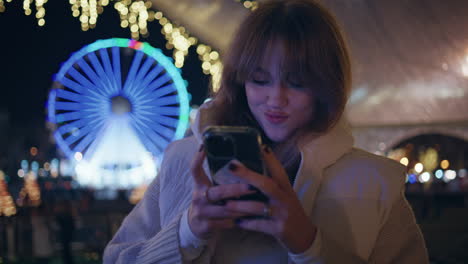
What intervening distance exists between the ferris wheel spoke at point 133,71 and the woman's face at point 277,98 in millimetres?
9803

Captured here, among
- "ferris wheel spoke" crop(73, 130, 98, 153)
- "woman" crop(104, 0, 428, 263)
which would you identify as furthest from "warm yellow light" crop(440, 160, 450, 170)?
"woman" crop(104, 0, 428, 263)

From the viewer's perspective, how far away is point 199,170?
3.00 ft

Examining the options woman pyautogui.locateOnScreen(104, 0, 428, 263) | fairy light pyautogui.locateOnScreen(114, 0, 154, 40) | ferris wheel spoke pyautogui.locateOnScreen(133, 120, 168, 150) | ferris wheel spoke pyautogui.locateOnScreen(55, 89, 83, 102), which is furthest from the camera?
ferris wheel spoke pyautogui.locateOnScreen(133, 120, 168, 150)

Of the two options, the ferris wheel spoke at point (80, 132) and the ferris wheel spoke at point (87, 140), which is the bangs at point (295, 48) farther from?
the ferris wheel spoke at point (87, 140)

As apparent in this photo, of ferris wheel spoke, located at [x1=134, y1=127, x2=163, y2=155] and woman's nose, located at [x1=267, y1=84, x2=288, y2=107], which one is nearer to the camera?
woman's nose, located at [x1=267, y1=84, x2=288, y2=107]

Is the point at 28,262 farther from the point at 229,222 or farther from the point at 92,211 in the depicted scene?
the point at 229,222

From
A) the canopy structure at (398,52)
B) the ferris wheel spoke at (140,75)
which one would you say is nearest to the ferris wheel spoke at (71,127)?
the ferris wheel spoke at (140,75)

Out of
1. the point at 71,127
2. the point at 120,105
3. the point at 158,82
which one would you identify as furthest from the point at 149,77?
the point at 71,127

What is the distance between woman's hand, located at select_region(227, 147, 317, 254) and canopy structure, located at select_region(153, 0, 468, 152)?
365 centimetres

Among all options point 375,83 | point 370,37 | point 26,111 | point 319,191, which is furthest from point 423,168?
Result: point 26,111

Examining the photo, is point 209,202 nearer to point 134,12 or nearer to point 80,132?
point 134,12

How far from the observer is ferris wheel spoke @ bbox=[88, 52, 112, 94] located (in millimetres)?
10578

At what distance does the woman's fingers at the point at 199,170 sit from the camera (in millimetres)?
909

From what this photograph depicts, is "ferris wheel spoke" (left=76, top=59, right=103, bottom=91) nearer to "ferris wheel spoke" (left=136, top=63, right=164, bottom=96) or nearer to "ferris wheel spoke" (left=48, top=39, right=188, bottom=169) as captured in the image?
"ferris wheel spoke" (left=48, top=39, right=188, bottom=169)
